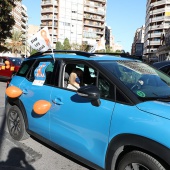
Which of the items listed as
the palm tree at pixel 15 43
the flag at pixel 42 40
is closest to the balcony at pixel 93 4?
the palm tree at pixel 15 43

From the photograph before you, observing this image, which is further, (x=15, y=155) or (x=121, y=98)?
(x=15, y=155)

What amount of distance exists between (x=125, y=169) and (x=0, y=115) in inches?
179

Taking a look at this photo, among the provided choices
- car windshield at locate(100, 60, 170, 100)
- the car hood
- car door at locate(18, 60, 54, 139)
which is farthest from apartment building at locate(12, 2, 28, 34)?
the car hood

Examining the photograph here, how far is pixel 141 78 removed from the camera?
337 centimetres

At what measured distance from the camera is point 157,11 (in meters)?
90.7

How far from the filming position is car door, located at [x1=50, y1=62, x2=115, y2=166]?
291 centimetres

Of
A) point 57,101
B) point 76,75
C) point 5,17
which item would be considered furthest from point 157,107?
point 5,17

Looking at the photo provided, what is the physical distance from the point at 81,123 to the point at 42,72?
4.33 feet

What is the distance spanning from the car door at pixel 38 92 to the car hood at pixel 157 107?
1.54m

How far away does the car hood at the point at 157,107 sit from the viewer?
2.48 meters

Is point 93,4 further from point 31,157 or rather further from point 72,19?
point 31,157

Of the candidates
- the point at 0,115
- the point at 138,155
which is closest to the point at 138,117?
the point at 138,155

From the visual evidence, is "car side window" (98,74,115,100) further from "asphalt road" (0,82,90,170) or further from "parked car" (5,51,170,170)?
"asphalt road" (0,82,90,170)

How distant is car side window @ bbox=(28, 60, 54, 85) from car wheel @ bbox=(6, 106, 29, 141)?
68cm
